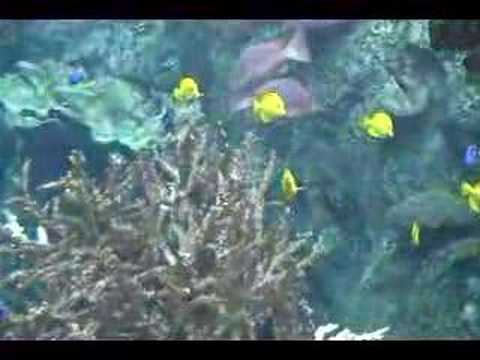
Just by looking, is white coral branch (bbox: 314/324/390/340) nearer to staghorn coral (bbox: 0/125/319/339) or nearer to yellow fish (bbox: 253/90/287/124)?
staghorn coral (bbox: 0/125/319/339)

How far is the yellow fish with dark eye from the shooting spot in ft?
32.8

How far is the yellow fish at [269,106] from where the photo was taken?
9.99 meters

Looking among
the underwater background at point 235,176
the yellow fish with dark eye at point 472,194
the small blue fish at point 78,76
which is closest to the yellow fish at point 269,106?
the underwater background at point 235,176

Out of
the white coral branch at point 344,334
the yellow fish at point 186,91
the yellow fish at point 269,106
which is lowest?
the white coral branch at point 344,334

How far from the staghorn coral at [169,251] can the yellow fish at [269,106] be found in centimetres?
12

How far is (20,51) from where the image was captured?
10031 mm

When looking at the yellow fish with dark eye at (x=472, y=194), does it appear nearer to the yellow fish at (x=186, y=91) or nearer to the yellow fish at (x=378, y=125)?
the yellow fish at (x=378, y=125)

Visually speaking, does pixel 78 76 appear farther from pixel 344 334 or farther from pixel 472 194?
pixel 472 194

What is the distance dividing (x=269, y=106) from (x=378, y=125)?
518 mm

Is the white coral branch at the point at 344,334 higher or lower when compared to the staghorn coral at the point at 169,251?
lower

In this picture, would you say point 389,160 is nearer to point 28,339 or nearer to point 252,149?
point 252,149

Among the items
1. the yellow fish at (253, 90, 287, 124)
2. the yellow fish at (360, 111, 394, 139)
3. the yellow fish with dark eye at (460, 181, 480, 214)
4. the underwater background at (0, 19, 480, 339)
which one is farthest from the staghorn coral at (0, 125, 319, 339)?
the yellow fish with dark eye at (460, 181, 480, 214)

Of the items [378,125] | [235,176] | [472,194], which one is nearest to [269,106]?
[235,176]
